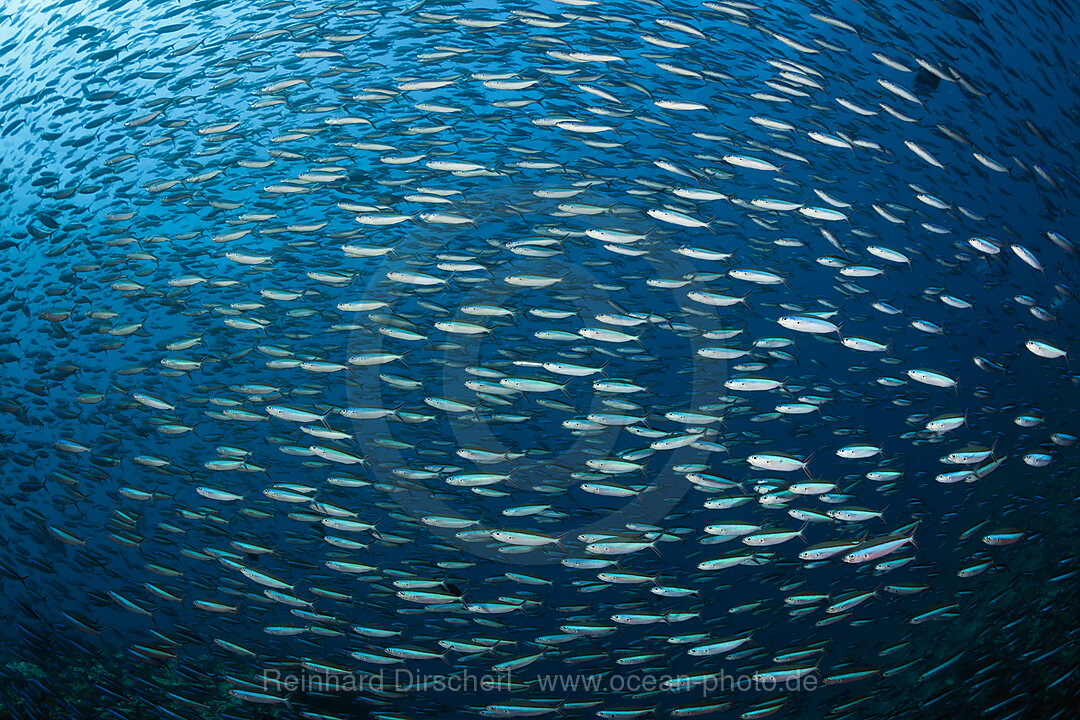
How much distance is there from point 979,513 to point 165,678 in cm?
1678

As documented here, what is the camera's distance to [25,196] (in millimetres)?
14469

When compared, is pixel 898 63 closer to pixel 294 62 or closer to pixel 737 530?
pixel 737 530

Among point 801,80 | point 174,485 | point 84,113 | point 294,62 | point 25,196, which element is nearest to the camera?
point 801,80

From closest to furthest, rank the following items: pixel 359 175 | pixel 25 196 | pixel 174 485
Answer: pixel 359 175 → pixel 25 196 → pixel 174 485

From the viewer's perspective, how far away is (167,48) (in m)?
6.43

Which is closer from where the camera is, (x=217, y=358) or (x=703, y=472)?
(x=703, y=472)

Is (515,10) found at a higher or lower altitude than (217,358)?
higher

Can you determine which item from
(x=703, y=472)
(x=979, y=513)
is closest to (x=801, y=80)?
(x=703, y=472)

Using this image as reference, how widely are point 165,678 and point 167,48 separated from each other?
762cm

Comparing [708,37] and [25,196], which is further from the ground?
[708,37]

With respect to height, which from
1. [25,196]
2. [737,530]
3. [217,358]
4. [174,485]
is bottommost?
[174,485]

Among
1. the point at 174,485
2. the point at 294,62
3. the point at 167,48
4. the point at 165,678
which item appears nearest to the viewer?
the point at 294,62

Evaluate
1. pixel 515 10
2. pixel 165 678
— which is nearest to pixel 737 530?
pixel 515 10

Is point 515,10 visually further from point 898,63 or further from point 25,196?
point 25,196
